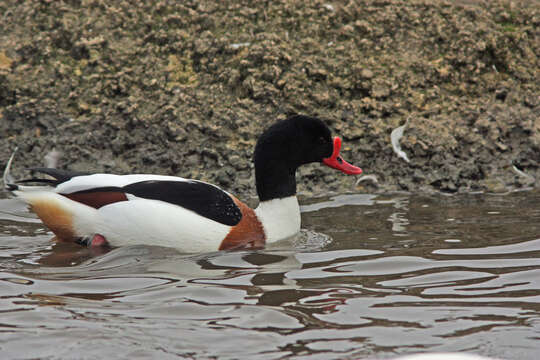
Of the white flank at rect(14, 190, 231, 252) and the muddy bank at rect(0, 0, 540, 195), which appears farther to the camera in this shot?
the muddy bank at rect(0, 0, 540, 195)

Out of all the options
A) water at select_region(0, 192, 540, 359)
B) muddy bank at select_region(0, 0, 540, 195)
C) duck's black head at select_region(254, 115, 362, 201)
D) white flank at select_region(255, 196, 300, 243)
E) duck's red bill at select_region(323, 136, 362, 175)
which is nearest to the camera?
water at select_region(0, 192, 540, 359)

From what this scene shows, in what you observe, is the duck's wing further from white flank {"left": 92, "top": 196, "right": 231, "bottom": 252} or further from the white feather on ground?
the white feather on ground

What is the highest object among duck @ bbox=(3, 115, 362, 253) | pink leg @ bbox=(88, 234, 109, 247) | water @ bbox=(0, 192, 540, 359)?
duck @ bbox=(3, 115, 362, 253)

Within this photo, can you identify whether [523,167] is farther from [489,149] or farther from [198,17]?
[198,17]

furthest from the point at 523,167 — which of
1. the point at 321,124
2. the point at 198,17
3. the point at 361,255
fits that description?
the point at 198,17

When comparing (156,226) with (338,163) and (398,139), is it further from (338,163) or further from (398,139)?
(398,139)

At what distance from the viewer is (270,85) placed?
25.5 feet

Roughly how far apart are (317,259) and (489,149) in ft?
9.66

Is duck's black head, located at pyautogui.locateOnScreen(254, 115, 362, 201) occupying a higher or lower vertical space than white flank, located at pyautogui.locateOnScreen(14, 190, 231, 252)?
higher

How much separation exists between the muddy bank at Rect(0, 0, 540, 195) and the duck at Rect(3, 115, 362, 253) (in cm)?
110

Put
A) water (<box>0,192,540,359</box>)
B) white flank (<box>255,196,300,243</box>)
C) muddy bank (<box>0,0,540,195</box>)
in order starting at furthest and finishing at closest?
muddy bank (<box>0,0,540,195</box>), white flank (<box>255,196,300,243</box>), water (<box>0,192,540,359</box>)

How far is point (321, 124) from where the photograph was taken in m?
6.32

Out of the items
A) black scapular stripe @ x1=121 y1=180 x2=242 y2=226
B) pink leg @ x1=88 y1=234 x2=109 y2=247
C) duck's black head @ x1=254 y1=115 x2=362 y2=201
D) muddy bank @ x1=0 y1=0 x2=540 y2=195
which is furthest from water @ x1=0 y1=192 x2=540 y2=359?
muddy bank @ x1=0 y1=0 x2=540 y2=195

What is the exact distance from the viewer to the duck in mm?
5746
